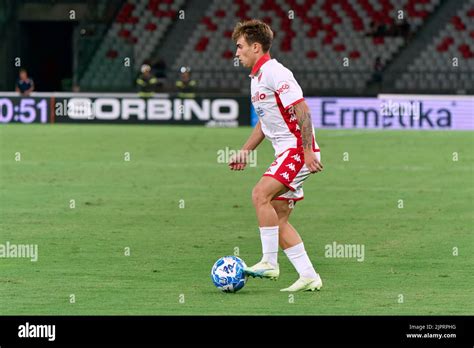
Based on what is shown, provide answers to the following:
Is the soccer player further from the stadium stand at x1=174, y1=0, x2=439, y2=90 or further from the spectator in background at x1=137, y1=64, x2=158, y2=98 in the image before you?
the stadium stand at x1=174, y1=0, x2=439, y2=90

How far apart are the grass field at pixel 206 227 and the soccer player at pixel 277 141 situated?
375mm

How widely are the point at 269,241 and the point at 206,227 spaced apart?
4775mm

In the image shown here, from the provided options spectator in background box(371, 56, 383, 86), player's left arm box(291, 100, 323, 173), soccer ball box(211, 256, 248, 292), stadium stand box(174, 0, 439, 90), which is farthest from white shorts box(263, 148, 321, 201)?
stadium stand box(174, 0, 439, 90)

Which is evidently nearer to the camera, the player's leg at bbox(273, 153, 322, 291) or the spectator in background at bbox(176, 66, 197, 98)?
the player's leg at bbox(273, 153, 322, 291)

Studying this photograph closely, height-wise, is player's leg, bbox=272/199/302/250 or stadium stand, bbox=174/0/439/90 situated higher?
stadium stand, bbox=174/0/439/90

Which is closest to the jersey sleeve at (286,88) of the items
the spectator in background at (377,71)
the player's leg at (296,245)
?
the player's leg at (296,245)

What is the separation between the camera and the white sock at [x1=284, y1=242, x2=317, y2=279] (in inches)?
424

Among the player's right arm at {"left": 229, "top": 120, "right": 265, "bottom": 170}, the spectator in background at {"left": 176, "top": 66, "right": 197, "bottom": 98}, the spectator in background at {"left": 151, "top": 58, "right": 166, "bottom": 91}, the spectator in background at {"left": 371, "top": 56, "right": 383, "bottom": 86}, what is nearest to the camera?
the player's right arm at {"left": 229, "top": 120, "right": 265, "bottom": 170}

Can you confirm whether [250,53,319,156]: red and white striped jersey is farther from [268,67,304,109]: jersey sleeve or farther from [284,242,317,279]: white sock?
[284,242,317,279]: white sock

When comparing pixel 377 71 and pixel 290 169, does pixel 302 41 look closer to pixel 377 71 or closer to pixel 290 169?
pixel 377 71

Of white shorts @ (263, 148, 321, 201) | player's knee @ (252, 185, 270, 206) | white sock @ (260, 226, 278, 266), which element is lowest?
white sock @ (260, 226, 278, 266)

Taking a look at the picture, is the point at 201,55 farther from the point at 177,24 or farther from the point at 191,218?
the point at 191,218

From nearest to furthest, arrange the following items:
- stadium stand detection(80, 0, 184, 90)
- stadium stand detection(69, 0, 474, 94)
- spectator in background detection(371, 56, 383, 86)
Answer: spectator in background detection(371, 56, 383, 86)
stadium stand detection(69, 0, 474, 94)
stadium stand detection(80, 0, 184, 90)
